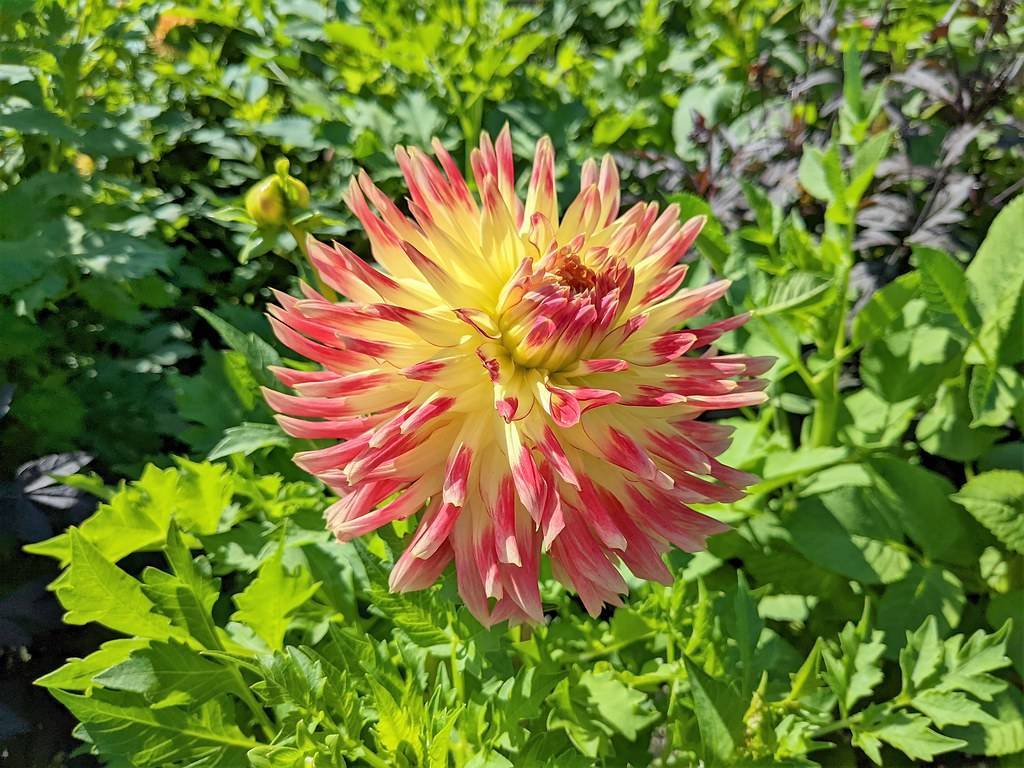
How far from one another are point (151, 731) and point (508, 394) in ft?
1.62

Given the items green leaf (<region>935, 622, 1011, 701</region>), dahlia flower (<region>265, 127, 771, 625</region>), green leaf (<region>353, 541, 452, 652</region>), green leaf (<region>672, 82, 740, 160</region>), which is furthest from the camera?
green leaf (<region>672, 82, 740, 160</region>)

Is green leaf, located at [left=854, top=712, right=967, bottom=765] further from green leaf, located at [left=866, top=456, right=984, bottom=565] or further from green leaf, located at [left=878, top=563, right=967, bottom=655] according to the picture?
green leaf, located at [left=866, top=456, right=984, bottom=565]

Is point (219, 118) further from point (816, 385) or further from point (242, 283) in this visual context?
point (816, 385)

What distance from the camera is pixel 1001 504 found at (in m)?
1.06

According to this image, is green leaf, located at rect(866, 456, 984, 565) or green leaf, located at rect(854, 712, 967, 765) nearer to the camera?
green leaf, located at rect(854, 712, 967, 765)

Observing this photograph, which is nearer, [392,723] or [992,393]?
[392,723]

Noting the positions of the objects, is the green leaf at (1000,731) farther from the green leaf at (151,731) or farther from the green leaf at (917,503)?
the green leaf at (151,731)

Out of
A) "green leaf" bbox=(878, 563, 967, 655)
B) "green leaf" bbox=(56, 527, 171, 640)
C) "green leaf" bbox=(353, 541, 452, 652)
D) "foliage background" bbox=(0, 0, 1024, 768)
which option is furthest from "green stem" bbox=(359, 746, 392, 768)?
"green leaf" bbox=(878, 563, 967, 655)

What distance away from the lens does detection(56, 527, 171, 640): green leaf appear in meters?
0.77

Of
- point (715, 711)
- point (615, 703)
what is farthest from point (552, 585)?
point (715, 711)

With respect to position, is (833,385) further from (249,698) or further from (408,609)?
(249,698)

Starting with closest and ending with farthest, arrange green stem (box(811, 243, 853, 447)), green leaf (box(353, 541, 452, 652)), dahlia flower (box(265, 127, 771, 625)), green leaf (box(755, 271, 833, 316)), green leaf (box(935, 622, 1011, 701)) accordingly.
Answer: dahlia flower (box(265, 127, 771, 625)) < green leaf (box(353, 541, 452, 652)) < green leaf (box(935, 622, 1011, 701)) < green leaf (box(755, 271, 833, 316)) < green stem (box(811, 243, 853, 447))

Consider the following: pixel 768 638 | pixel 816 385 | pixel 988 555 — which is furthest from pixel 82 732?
pixel 988 555

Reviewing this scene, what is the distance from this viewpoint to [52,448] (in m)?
1.20
